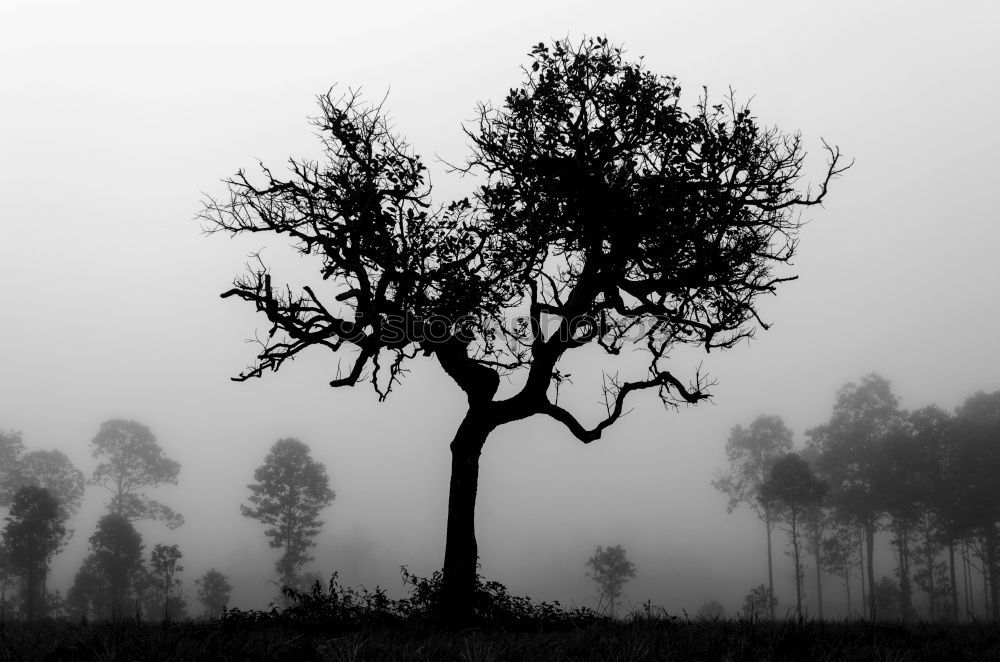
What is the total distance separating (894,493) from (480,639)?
43.8 m

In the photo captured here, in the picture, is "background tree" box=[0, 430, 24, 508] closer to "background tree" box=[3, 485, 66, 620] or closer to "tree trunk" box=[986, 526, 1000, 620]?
"background tree" box=[3, 485, 66, 620]

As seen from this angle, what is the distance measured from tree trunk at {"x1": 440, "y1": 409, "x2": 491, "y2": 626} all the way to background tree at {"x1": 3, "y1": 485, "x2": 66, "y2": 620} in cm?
3593

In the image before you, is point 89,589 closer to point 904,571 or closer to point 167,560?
point 167,560

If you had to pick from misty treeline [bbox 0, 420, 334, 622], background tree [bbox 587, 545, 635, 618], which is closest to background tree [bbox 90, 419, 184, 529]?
misty treeline [bbox 0, 420, 334, 622]

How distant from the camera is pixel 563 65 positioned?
14.2 metres

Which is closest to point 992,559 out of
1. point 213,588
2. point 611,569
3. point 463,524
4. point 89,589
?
point 611,569

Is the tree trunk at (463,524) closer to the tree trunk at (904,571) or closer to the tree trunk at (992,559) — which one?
the tree trunk at (992,559)

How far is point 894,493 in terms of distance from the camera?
4453 centimetres

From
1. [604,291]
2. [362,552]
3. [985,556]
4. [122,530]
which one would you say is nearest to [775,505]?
[985,556]

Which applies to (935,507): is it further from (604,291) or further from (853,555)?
(604,291)

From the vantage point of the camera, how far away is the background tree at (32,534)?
127 ft

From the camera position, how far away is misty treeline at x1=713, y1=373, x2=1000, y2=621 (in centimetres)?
4244

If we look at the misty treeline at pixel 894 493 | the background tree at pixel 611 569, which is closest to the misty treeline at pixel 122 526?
the background tree at pixel 611 569

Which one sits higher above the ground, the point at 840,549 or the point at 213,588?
the point at 840,549
